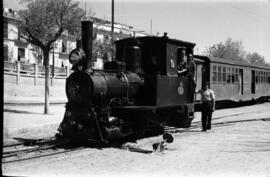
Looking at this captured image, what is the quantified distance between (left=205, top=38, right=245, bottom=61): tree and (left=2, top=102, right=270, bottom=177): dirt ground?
2000 inches

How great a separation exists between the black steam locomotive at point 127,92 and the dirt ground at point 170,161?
1.99 feet

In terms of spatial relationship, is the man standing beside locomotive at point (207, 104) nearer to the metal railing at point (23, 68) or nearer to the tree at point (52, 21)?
the tree at point (52, 21)

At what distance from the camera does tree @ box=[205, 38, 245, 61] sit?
195 ft

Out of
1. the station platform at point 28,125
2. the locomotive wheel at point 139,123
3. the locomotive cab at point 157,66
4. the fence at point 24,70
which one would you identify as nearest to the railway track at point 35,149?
the locomotive wheel at point 139,123

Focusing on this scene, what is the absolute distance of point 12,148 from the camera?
8.87 meters

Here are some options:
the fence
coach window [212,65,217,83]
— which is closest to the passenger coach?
coach window [212,65,217,83]

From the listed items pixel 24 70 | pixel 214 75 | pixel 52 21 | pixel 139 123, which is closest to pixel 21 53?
pixel 24 70

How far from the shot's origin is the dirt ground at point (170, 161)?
6582 mm

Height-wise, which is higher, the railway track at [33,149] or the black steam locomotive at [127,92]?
the black steam locomotive at [127,92]

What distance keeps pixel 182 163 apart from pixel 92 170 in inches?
74.0

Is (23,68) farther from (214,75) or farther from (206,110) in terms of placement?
(206,110)

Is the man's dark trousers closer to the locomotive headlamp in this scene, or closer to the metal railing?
the locomotive headlamp

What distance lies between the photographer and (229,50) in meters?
60.5

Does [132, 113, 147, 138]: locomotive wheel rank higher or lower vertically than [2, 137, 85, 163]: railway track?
higher
